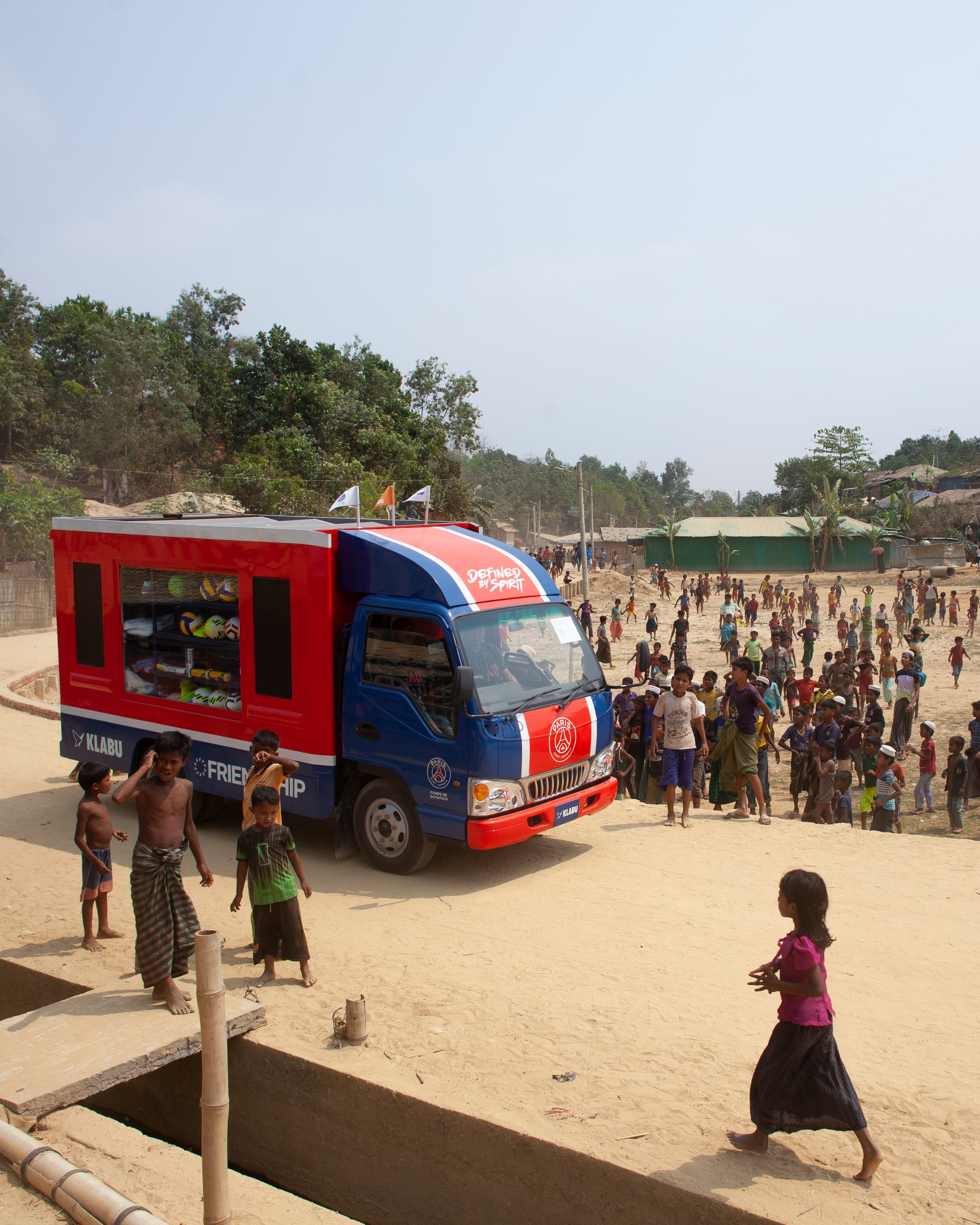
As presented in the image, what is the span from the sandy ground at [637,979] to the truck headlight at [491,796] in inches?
29.4

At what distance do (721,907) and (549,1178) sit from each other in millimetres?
3135

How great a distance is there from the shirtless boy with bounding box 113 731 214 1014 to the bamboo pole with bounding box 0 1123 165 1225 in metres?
1.19

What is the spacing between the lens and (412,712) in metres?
7.57

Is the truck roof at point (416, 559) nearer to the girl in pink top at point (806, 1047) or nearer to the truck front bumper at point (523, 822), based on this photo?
the truck front bumper at point (523, 822)

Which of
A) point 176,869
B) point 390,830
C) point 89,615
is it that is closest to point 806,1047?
point 176,869

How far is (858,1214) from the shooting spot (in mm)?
3934

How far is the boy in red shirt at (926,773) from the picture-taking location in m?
12.8

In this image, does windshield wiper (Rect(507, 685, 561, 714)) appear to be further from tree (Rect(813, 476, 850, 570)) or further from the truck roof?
tree (Rect(813, 476, 850, 570))

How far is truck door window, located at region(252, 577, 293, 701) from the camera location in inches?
322

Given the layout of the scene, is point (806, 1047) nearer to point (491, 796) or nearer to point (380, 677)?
point (491, 796)

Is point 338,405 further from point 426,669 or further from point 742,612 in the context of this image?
point 426,669

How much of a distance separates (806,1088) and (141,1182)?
3.13m

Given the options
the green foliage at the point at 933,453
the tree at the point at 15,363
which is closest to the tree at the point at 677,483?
the green foliage at the point at 933,453

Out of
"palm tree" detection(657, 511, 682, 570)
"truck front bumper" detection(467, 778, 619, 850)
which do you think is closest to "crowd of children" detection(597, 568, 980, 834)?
"truck front bumper" detection(467, 778, 619, 850)
